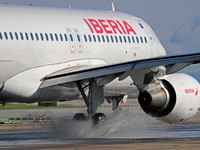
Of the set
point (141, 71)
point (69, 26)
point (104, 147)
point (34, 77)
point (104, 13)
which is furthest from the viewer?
point (104, 13)

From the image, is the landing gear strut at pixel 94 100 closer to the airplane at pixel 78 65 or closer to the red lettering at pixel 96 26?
the airplane at pixel 78 65

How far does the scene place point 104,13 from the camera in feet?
92.7

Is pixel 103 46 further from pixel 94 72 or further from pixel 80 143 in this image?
pixel 80 143

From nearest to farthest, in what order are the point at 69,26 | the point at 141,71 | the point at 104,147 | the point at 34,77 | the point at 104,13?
1. the point at 104,147
2. the point at 141,71
3. the point at 34,77
4. the point at 69,26
5. the point at 104,13

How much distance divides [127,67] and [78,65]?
4550 mm

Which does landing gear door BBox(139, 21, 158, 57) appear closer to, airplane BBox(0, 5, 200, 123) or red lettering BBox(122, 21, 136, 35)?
red lettering BBox(122, 21, 136, 35)

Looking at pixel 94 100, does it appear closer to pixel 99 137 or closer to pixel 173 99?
pixel 99 137

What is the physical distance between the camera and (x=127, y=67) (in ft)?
71.8

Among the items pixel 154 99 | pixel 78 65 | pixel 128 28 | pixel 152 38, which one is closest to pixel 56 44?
pixel 78 65

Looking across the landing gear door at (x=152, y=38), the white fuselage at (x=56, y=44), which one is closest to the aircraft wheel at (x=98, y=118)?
the white fuselage at (x=56, y=44)

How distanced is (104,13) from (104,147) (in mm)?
10495

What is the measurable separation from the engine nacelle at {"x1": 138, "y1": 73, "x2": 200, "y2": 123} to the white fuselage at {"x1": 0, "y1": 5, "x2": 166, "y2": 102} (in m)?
3.63

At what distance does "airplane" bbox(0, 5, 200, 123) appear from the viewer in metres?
22.9

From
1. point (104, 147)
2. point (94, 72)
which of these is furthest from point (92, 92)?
point (104, 147)
